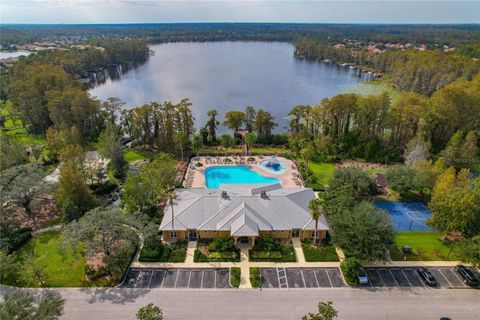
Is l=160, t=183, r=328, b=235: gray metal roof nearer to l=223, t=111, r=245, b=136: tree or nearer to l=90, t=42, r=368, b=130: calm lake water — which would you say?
l=223, t=111, r=245, b=136: tree

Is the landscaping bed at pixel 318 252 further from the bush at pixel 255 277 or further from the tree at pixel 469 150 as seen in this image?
the tree at pixel 469 150

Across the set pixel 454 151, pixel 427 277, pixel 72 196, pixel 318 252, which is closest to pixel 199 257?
pixel 318 252

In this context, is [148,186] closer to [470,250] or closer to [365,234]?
[365,234]

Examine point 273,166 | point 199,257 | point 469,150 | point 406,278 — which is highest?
point 469,150

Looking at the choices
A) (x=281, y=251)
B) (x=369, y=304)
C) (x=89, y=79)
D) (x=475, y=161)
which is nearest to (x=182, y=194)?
(x=281, y=251)

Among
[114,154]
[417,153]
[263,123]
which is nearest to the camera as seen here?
[417,153]

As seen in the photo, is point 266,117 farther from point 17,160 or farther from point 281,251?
point 17,160
